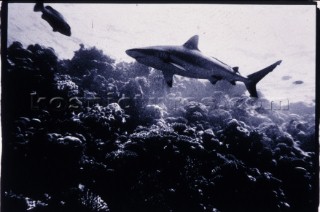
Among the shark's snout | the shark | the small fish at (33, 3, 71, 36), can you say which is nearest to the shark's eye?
the shark

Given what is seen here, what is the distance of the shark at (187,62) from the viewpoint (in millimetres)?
4656

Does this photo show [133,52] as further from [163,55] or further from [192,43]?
[192,43]

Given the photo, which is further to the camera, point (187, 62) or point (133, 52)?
point (187, 62)

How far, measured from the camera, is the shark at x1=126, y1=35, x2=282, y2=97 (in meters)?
4.66

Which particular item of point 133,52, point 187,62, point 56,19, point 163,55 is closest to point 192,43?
point 187,62

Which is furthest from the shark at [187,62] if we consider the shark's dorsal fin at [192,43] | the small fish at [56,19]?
the small fish at [56,19]

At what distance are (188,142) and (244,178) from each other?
149 cm

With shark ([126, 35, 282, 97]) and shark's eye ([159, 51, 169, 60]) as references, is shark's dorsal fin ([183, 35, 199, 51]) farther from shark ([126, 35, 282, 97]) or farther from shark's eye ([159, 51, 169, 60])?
shark's eye ([159, 51, 169, 60])

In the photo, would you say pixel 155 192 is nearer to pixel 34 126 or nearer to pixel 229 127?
pixel 229 127

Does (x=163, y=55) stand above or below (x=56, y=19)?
below

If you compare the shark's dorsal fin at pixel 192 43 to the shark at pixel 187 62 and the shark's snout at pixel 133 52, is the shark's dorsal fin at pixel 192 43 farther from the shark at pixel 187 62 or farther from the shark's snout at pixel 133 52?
the shark's snout at pixel 133 52

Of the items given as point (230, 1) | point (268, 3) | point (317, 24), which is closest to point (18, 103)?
point (230, 1)

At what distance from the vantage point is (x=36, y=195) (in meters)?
4.46

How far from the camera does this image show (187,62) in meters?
4.89
